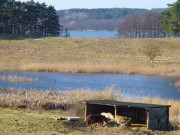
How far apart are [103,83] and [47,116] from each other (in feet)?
52.9

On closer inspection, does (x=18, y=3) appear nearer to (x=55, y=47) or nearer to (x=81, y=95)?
(x=55, y=47)

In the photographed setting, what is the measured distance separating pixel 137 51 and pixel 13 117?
1749 inches

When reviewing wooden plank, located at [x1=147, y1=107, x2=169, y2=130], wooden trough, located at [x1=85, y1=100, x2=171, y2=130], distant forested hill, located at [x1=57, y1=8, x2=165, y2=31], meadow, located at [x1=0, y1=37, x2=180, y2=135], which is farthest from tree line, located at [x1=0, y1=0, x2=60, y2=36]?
distant forested hill, located at [x1=57, y1=8, x2=165, y2=31]

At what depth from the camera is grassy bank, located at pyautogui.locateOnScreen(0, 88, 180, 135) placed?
34.3 feet

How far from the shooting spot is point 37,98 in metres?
15.3

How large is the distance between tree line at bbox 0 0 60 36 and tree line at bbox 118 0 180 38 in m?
21.6

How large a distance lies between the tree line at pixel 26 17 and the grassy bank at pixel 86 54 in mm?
8883

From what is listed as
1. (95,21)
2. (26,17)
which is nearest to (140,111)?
(26,17)

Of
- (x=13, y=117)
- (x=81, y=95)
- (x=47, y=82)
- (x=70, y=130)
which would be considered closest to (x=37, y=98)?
(x=81, y=95)

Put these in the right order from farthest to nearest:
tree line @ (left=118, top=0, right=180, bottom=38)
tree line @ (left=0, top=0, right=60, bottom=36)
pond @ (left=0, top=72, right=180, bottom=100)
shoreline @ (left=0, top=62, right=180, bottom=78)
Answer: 1. tree line @ (left=118, top=0, right=180, bottom=38)
2. tree line @ (left=0, top=0, right=60, bottom=36)
3. shoreline @ (left=0, top=62, right=180, bottom=78)
4. pond @ (left=0, top=72, right=180, bottom=100)

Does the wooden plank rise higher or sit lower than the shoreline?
higher

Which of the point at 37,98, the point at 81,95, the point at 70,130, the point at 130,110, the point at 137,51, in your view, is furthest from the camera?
the point at 137,51

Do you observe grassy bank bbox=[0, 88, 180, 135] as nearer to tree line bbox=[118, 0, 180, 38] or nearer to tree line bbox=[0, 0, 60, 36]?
tree line bbox=[0, 0, 60, 36]

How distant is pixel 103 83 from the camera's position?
28562 mm
